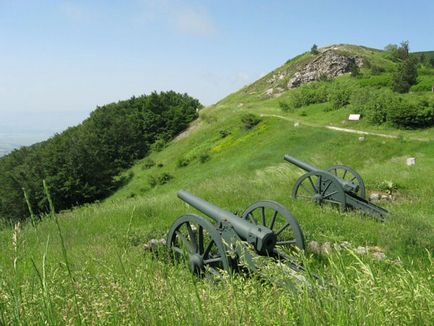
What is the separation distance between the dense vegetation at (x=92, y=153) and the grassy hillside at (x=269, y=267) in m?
10.9

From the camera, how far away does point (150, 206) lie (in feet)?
39.7

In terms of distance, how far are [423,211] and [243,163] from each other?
67.2 feet

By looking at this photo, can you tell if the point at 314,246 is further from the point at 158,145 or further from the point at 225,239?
the point at 158,145

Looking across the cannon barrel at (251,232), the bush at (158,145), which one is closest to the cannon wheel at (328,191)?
the cannon barrel at (251,232)

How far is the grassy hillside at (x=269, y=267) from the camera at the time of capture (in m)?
2.24

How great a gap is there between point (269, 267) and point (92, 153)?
5240 centimetres

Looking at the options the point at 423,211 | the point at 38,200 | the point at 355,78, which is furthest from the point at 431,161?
the point at 38,200

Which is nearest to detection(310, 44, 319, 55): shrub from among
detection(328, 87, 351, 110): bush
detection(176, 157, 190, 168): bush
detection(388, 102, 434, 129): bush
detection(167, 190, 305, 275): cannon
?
detection(328, 87, 351, 110): bush

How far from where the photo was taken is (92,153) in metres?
52.7

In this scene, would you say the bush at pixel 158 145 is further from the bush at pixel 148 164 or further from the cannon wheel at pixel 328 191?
the cannon wheel at pixel 328 191

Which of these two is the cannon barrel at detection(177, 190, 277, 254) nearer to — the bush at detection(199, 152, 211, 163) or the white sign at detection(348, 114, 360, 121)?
the white sign at detection(348, 114, 360, 121)

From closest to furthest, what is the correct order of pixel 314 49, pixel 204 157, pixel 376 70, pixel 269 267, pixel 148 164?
pixel 269 267 < pixel 204 157 < pixel 148 164 < pixel 376 70 < pixel 314 49

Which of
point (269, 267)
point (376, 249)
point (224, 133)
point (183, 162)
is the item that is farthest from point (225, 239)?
point (224, 133)

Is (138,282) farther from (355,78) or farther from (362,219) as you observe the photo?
(355,78)
